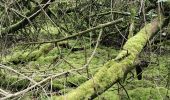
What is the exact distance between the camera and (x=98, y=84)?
270 cm

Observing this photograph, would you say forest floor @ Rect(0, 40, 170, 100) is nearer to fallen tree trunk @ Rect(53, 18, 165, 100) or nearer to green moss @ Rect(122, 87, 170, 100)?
green moss @ Rect(122, 87, 170, 100)

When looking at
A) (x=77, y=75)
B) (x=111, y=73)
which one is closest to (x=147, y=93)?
(x=77, y=75)

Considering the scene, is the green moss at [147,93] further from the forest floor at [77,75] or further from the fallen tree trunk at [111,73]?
the fallen tree trunk at [111,73]

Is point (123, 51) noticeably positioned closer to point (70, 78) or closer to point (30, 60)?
point (70, 78)

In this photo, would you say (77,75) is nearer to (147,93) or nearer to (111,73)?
(147,93)

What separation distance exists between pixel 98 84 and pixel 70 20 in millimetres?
2747

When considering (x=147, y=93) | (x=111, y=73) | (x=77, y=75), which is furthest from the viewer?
(x=77, y=75)

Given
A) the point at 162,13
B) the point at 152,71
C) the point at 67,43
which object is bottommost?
the point at 152,71

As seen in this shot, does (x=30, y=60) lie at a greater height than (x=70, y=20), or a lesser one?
lesser

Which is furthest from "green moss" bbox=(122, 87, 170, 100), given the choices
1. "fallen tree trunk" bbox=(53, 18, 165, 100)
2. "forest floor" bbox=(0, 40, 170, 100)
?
"fallen tree trunk" bbox=(53, 18, 165, 100)

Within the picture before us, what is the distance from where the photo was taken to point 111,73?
110 inches

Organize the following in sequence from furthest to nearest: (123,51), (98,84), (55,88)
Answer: (55,88), (123,51), (98,84)

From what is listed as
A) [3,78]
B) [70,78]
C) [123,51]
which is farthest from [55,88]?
[123,51]

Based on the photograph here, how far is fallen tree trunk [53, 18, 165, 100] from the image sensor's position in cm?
261
